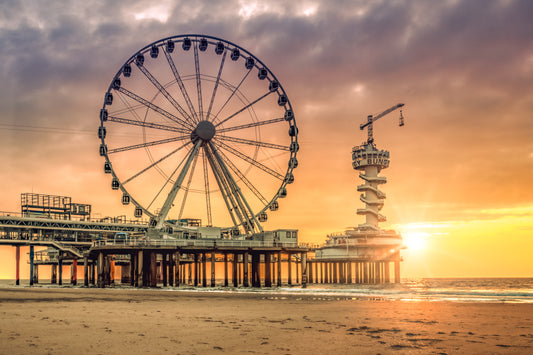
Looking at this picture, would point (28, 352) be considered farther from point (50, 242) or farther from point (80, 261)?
point (80, 261)

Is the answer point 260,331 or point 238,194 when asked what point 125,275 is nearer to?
point 238,194

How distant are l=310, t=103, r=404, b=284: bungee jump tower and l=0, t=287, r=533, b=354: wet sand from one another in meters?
71.0

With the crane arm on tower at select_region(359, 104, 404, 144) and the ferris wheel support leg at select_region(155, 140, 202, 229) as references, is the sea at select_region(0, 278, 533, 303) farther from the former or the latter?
the crane arm on tower at select_region(359, 104, 404, 144)

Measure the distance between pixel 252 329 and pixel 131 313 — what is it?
712cm

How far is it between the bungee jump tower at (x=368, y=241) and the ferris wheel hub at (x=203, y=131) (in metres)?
47.8

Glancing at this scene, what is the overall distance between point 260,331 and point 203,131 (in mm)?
39111

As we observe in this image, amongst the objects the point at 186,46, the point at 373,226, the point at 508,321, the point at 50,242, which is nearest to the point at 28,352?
the point at 508,321

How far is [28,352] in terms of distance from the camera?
12609 mm

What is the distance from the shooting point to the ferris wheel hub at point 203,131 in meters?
54.4

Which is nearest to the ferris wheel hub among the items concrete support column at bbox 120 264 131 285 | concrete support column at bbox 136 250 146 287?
A: concrete support column at bbox 136 250 146 287

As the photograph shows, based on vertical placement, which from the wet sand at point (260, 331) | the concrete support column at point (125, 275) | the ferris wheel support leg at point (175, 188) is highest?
the ferris wheel support leg at point (175, 188)

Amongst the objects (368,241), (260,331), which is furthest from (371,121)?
(260,331)

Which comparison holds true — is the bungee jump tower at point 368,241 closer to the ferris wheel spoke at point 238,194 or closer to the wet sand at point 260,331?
the ferris wheel spoke at point 238,194

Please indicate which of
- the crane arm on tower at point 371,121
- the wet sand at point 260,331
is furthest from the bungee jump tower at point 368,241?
the wet sand at point 260,331
